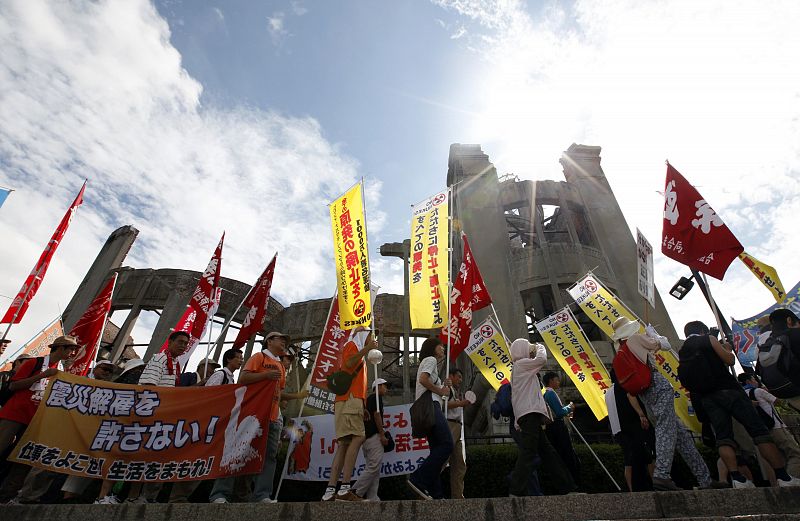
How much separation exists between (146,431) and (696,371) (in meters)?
5.97

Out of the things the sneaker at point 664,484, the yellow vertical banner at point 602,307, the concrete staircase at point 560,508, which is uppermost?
the yellow vertical banner at point 602,307

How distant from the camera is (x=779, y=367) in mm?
4336

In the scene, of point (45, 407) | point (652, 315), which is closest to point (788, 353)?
point (45, 407)

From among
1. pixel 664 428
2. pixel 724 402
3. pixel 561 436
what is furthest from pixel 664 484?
pixel 561 436

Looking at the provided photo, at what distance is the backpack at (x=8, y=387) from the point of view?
16.0 feet

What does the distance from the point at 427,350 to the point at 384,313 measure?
16.0 metres

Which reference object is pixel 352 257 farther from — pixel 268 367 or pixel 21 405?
pixel 21 405

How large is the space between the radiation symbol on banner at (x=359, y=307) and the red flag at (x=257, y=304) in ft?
9.09

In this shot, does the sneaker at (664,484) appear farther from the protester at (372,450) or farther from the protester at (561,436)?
the protester at (372,450)

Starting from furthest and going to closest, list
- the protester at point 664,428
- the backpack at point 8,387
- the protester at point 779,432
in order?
the backpack at point 8,387, the protester at point 779,432, the protester at point 664,428

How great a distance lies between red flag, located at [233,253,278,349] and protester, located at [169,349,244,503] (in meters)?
2.49

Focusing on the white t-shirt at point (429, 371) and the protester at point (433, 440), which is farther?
the white t-shirt at point (429, 371)

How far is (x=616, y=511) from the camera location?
325cm

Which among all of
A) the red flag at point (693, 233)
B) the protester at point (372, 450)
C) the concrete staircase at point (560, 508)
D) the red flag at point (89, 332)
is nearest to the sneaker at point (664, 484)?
the concrete staircase at point (560, 508)
